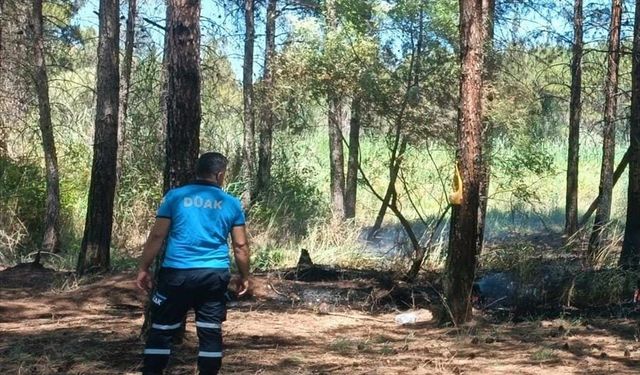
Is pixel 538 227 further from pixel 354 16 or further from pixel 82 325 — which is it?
pixel 82 325

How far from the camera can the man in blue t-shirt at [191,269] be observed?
5496 mm

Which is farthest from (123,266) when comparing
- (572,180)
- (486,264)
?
(572,180)

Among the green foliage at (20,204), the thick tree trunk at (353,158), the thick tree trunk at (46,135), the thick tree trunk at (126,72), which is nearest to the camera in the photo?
the thick tree trunk at (46,135)

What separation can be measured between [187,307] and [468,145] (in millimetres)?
3773

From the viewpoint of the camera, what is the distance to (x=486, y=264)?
39.2ft

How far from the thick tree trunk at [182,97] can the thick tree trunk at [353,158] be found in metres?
7.72

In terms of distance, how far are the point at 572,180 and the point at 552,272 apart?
7914mm

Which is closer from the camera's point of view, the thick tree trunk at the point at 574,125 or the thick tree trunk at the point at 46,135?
the thick tree trunk at the point at 46,135

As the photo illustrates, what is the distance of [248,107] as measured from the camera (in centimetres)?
1961

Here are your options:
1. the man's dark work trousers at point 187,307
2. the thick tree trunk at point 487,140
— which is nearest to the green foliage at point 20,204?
the thick tree trunk at point 487,140

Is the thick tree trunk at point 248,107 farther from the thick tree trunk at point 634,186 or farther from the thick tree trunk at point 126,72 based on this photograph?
the thick tree trunk at point 634,186

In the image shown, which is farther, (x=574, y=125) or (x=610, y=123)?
(x=574, y=125)

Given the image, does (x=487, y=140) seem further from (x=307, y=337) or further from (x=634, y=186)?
(x=307, y=337)

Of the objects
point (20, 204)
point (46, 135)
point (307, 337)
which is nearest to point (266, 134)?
point (20, 204)
